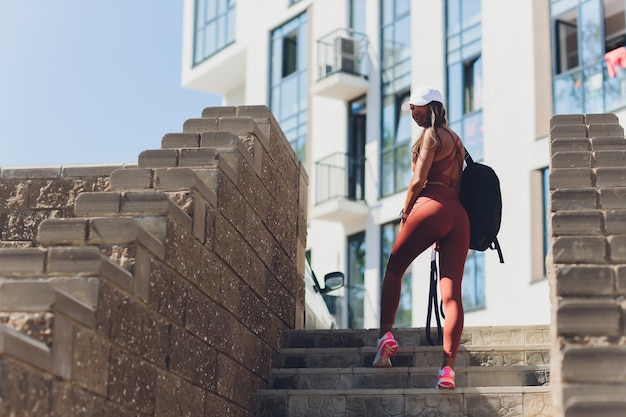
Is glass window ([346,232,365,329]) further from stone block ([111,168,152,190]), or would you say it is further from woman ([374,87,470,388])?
stone block ([111,168,152,190])

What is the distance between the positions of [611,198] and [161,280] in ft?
8.40

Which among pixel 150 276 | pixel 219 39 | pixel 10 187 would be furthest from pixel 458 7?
pixel 150 276

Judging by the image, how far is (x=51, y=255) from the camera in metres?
5.95

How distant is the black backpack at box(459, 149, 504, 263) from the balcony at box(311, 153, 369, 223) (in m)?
21.5

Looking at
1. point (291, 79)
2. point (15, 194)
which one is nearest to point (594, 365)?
point (15, 194)

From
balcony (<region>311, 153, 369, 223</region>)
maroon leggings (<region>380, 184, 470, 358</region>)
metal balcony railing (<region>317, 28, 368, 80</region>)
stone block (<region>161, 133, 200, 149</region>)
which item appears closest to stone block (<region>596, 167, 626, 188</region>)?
maroon leggings (<region>380, 184, 470, 358</region>)

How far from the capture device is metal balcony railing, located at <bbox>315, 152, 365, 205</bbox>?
31.1 meters

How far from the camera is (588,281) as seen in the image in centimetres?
600

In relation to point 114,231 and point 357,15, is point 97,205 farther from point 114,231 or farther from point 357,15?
point 357,15

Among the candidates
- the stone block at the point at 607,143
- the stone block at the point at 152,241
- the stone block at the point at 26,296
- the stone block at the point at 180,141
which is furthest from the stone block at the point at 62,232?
the stone block at the point at 607,143

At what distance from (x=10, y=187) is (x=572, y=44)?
18255 mm

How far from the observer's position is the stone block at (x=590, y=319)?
5723 mm

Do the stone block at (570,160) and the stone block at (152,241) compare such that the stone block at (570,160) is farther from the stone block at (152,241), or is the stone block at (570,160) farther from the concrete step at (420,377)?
the stone block at (152,241)

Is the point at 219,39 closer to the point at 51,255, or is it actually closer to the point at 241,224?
the point at 241,224
